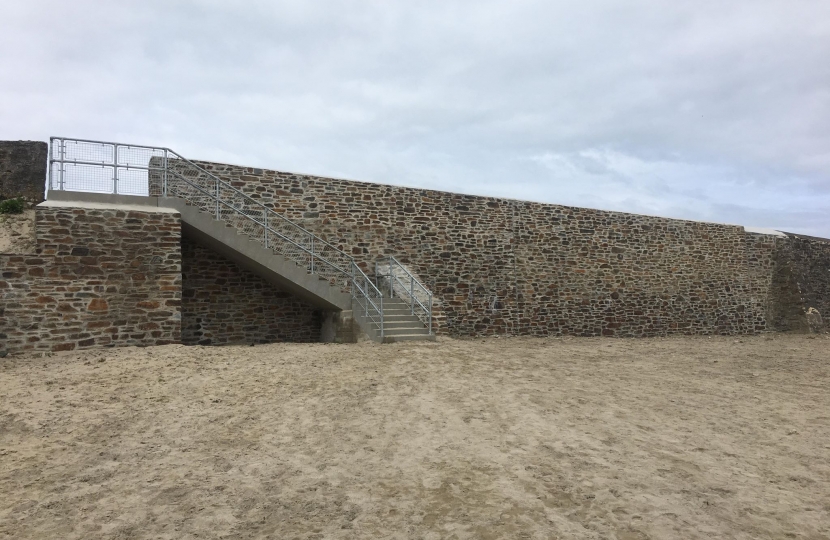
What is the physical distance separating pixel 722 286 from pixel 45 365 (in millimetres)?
16857

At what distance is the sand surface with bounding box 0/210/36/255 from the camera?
25.9 ft

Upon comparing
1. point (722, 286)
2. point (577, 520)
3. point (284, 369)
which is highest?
point (722, 286)

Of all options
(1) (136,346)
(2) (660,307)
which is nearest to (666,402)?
(1) (136,346)

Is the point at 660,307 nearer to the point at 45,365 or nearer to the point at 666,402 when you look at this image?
the point at 666,402

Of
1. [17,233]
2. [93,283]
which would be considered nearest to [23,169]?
[17,233]

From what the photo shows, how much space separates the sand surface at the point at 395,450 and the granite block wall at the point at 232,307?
2.31 metres

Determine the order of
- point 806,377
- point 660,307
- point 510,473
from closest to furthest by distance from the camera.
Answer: point 510,473
point 806,377
point 660,307

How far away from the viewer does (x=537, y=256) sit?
45.4 ft

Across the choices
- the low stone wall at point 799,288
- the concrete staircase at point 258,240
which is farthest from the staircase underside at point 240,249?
the low stone wall at point 799,288

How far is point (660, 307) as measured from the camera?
15523 millimetres

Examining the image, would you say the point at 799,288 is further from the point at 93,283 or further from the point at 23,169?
the point at 23,169

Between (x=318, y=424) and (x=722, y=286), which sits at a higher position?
(x=722, y=286)

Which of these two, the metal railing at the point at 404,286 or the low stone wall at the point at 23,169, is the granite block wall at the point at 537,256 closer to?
the metal railing at the point at 404,286

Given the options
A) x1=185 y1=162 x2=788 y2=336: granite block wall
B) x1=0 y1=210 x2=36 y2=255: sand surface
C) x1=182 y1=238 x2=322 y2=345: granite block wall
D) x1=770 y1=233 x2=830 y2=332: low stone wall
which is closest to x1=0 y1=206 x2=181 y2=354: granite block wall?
x1=0 y1=210 x2=36 y2=255: sand surface
